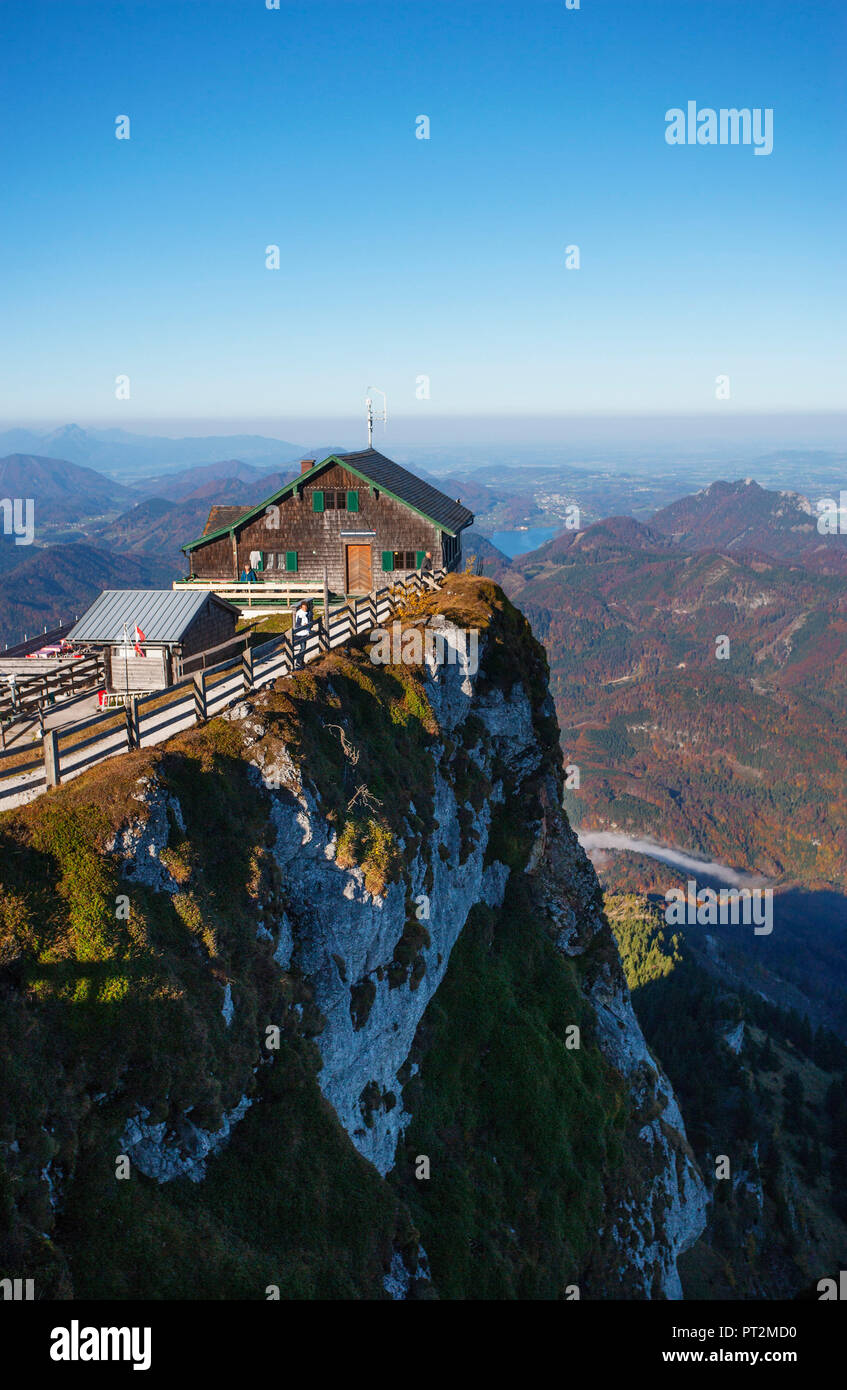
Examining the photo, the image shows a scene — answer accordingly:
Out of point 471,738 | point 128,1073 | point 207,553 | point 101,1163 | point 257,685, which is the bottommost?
point 101,1163

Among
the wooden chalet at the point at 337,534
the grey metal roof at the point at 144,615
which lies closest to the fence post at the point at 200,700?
the grey metal roof at the point at 144,615

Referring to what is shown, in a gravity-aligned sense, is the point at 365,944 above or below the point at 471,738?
below

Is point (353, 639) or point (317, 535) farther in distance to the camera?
A: point (317, 535)

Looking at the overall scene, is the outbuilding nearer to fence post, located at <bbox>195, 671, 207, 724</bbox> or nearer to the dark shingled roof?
fence post, located at <bbox>195, 671, 207, 724</bbox>

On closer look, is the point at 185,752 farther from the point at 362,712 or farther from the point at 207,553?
the point at 207,553

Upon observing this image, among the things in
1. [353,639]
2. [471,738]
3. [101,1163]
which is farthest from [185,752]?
[471,738]

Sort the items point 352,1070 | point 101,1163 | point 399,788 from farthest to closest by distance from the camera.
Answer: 1. point 399,788
2. point 352,1070
3. point 101,1163
